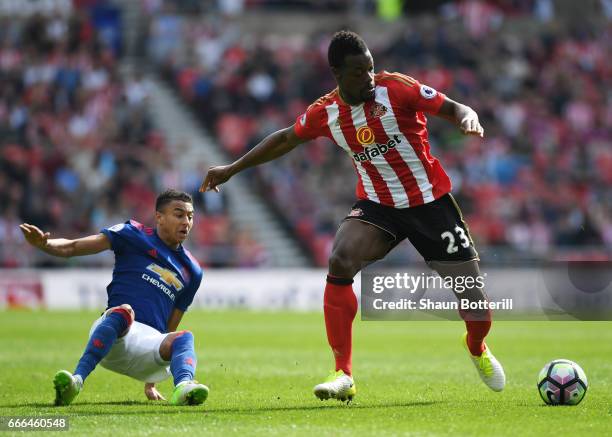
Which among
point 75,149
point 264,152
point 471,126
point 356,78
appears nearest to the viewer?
point 471,126

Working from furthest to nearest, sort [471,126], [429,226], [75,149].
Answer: [75,149] < [429,226] < [471,126]

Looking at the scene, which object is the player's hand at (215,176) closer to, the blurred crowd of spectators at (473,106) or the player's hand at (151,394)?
the player's hand at (151,394)

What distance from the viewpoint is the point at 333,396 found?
24.5ft

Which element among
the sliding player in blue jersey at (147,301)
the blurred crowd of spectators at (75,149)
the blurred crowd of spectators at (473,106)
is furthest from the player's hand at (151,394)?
the blurred crowd of spectators at (473,106)

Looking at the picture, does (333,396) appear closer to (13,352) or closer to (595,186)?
(13,352)

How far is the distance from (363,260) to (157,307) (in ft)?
5.07

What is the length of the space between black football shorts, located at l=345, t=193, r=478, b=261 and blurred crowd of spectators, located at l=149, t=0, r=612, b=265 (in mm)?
14598

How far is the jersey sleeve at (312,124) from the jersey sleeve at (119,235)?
144cm

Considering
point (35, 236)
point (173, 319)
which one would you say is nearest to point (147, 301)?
point (173, 319)

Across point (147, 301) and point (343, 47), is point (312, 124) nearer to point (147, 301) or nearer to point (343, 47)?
point (343, 47)

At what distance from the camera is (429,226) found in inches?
315

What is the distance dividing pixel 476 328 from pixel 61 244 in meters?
3.12

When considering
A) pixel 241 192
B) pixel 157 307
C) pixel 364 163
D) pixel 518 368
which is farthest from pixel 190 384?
pixel 241 192

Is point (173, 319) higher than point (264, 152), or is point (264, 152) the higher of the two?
point (264, 152)
